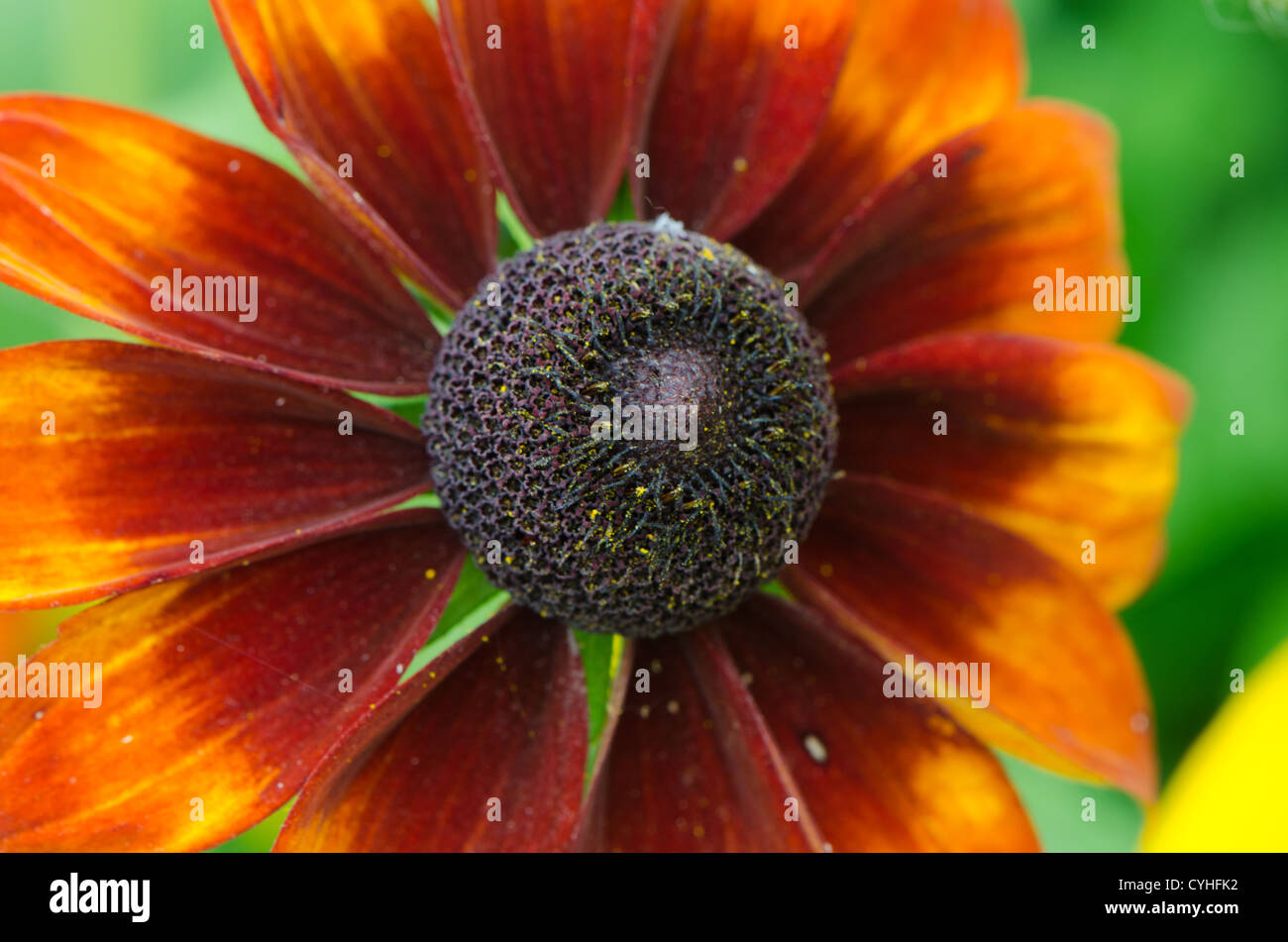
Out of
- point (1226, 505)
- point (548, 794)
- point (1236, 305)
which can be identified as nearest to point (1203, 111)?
point (1236, 305)

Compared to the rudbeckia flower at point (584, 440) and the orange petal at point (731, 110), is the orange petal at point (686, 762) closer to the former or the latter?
the rudbeckia flower at point (584, 440)

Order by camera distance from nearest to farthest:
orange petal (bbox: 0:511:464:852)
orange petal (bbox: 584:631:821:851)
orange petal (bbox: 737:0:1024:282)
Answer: orange petal (bbox: 0:511:464:852) → orange petal (bbox: 584:631:821:851) → orange petal (bbox: 737:0:1024:282)

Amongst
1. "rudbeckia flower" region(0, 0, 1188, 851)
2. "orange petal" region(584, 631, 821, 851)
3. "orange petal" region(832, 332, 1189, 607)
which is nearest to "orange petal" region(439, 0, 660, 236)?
"rudbeckia flower" region(0, 0, 1188, 851)

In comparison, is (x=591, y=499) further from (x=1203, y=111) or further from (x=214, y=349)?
(x=1203, y=111)

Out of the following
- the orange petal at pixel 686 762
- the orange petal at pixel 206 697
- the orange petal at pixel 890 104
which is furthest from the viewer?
the orange petal at pixel 890 104

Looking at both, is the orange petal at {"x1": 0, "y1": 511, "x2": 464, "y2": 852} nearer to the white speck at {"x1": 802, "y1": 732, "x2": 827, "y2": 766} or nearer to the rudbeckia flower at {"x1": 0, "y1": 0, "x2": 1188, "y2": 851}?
the rudbeckia flower at {"x1": 0, "y1": 0, "x2": 1188, "y2": 851}

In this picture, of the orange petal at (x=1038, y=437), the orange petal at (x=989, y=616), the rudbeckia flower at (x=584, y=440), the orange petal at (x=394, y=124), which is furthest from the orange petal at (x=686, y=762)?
the orange petal at (x=394, y=124)

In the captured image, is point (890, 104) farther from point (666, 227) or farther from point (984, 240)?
point (666, 227)
